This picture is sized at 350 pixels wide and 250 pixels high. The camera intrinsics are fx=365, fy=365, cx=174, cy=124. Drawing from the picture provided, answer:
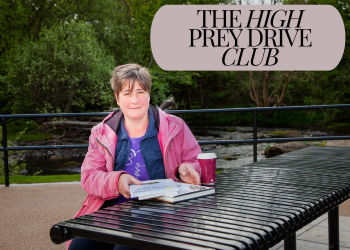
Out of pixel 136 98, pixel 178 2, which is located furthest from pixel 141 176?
pixel 178 2

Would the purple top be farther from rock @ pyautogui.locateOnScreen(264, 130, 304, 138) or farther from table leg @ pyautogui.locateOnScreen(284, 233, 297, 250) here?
rock @ pyautogui.locateOnScreen(264, 130, 304, 138)

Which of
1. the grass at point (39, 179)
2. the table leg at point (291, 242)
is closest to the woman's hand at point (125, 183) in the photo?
the table leg at point (291, 242)

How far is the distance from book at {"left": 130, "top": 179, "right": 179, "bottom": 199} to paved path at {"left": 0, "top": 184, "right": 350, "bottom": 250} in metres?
1.33

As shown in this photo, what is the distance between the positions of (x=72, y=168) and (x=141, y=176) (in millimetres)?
8408

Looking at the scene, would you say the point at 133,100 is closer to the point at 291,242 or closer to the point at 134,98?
the point at 134,98

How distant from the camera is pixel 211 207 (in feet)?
4.64

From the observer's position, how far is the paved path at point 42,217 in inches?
106

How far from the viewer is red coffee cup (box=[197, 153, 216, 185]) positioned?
5.68ft

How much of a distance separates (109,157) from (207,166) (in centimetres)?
53

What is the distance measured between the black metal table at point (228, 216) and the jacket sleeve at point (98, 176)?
9.4 inches

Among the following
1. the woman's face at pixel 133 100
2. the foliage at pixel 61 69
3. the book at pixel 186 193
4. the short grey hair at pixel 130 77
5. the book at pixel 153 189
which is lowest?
the book at pixel 186 193

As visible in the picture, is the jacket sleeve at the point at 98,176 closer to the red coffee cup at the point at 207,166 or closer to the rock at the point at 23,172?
the red coffee cup at the point at 207,166

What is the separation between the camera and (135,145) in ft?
6.55

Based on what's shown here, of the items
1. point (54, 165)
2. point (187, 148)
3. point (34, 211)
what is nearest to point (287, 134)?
point (54, 165)
